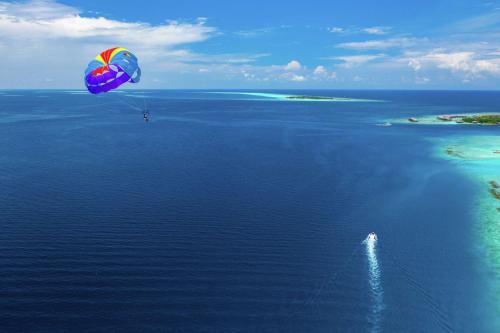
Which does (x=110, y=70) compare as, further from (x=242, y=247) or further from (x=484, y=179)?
(x=484, y=179)

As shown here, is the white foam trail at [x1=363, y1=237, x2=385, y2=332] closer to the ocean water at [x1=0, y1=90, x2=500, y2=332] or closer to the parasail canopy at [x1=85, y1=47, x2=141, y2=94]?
the ocean water at [x1=0, y1=90, x2=500, y2=332]

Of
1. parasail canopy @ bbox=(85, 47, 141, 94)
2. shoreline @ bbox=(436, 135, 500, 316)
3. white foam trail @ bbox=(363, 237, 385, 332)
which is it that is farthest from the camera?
parasail canopy @ bbox=(85, 47, 141, 94)

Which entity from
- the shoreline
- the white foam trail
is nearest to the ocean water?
the white foam trail

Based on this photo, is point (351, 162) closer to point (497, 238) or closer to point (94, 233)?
point (497, 238)

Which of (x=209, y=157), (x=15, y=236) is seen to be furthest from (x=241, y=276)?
(x=209, y=157)

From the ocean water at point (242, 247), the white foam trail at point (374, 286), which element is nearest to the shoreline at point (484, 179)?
the ocean water at point (242, 247)

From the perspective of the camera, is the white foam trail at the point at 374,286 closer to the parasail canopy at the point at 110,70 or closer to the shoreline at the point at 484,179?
the shoreline at the point at 484,179

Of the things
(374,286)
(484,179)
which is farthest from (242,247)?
(484,179)

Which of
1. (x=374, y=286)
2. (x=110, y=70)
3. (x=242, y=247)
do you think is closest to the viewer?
(x=374, y=286)
